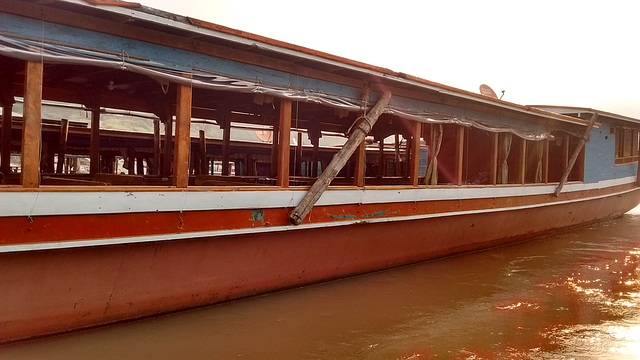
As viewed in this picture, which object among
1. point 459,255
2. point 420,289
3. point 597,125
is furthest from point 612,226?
point 420,289

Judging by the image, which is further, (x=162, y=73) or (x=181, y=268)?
(x=181, y=268)

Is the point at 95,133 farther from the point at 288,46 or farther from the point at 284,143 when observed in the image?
the point at 288,46

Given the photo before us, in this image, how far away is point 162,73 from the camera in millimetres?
4961

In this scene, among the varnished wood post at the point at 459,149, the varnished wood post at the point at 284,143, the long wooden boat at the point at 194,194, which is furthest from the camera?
the varnished wood post at the point at 459,149

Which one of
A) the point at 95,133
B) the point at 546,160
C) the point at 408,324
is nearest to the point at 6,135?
the point at 95,133

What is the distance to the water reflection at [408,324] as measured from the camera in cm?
446

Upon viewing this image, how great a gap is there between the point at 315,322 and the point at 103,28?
3.91 meters

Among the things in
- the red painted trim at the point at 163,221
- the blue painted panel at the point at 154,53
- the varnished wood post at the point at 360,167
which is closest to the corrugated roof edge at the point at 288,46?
the blue painted panel at the point at 154,53

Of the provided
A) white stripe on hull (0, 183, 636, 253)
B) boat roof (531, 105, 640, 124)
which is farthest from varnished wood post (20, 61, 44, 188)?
boat roof (531, 105, 640, 124)

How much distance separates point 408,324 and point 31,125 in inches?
177

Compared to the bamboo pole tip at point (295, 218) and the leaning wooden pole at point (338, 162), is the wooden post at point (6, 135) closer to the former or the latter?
the bamboo pole tip at point (295, 218)

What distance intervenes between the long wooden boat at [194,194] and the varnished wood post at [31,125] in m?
0.01

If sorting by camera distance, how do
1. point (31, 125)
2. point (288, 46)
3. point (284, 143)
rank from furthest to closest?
point (284, 143)
point (288, 46)
point (31, 125)

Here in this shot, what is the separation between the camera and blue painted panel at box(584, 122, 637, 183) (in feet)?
42.8
